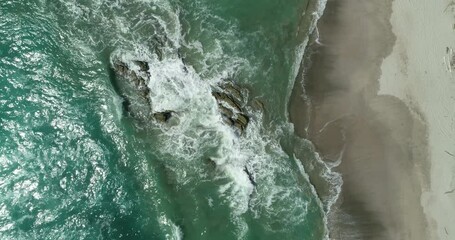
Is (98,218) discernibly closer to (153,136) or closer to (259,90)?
(153,136)

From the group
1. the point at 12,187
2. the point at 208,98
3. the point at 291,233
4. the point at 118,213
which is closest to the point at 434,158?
the point at 291,233

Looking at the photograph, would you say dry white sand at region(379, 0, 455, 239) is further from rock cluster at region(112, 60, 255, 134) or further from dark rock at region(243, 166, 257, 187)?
dark rock at region(243, 166, 257, 187)

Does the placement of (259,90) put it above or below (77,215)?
above

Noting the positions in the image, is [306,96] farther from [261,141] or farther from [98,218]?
[98,218]

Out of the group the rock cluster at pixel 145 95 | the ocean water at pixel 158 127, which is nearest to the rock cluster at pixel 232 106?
the rock cluster at pixel 145 95

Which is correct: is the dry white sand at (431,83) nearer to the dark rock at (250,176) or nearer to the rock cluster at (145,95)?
Result: the rock cluster at (145,95)

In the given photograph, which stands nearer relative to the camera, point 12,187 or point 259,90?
point 12,187

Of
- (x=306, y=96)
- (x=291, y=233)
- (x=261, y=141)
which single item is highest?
(x=306, y=96)
